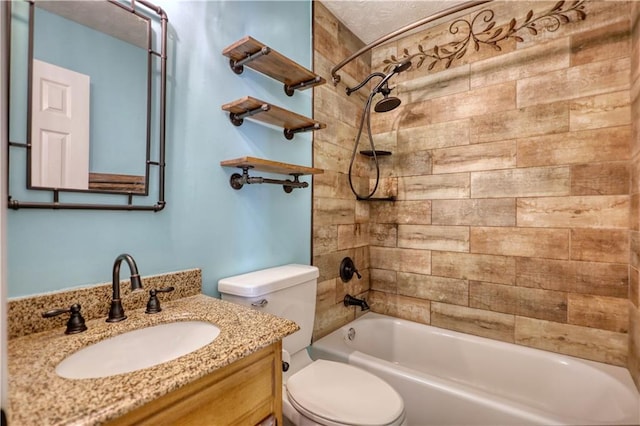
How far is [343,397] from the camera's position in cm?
122

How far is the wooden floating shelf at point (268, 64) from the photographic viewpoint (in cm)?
132

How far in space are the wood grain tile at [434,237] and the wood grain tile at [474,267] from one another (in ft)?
0.18

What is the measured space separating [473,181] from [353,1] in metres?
1.41

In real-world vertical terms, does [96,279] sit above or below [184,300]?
above

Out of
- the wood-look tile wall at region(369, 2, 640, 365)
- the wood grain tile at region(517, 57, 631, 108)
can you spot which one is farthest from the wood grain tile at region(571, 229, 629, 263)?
the wood grain tile at region(517, 57, 631, 108)

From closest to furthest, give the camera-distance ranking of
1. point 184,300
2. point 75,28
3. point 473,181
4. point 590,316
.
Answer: point 75,28
point 184,300
point 590,316
point 473,181

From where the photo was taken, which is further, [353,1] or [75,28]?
[353,1]

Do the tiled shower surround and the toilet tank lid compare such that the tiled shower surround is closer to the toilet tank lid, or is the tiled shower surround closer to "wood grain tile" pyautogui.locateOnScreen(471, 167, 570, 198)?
"wood grain tile" pyautogui.locateOnScreen(471, 167, 570, 198)

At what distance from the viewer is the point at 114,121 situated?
1038 millimetres

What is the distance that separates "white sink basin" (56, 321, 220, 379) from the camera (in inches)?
31.9

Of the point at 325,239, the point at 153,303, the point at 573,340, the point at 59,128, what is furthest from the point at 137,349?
the point at 573,340

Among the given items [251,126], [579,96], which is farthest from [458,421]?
[579,96]

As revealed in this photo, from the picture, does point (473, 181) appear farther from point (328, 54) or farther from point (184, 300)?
point (184, 300)

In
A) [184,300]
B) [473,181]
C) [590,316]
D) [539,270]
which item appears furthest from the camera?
[473,181]
